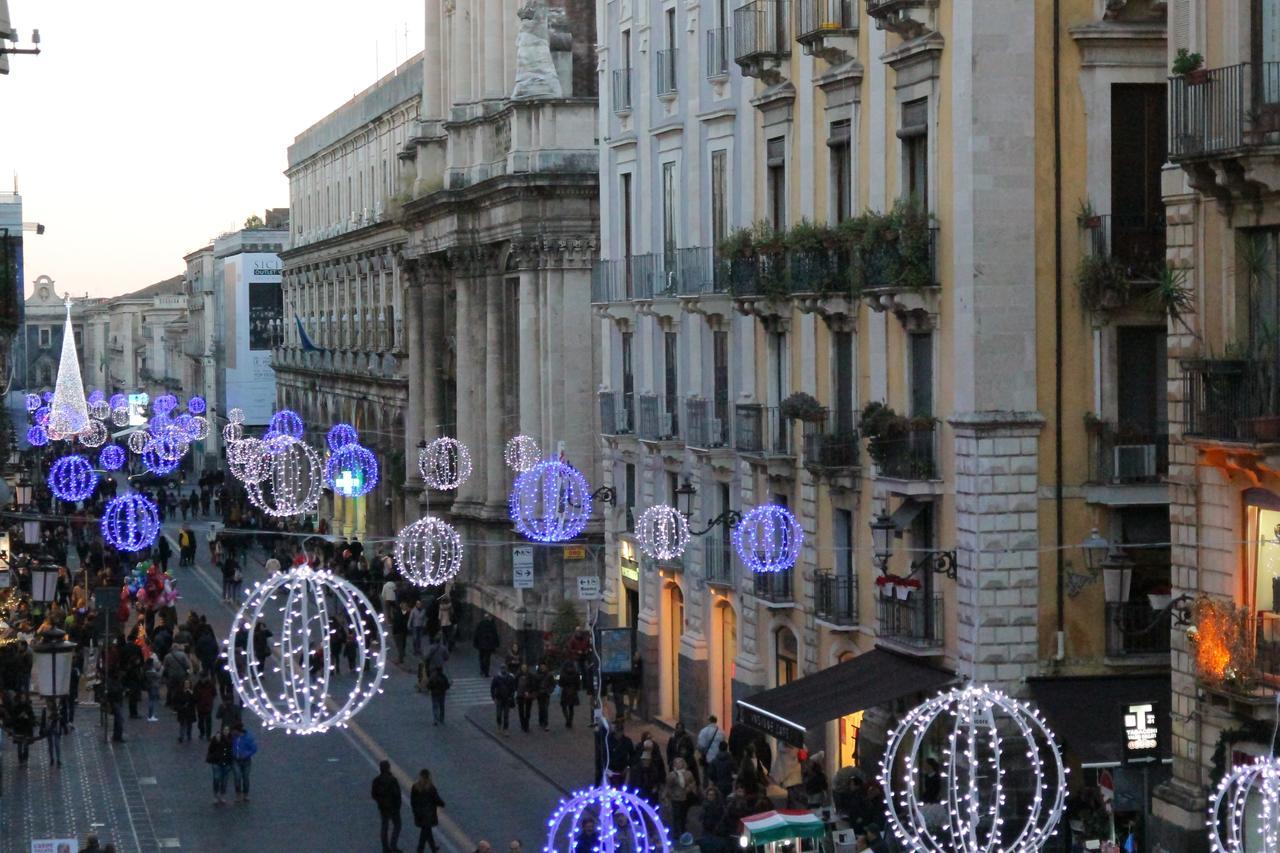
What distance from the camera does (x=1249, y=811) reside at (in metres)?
25.4

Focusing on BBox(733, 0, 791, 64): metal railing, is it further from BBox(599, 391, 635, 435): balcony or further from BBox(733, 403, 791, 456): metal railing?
BBox(599, 391, 635, 435): balcony

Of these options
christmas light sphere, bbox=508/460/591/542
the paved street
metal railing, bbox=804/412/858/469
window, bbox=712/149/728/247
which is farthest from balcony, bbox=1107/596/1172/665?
christmas light sphere, bbox=508/460/591/542

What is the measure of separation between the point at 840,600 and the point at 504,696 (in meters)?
11.1

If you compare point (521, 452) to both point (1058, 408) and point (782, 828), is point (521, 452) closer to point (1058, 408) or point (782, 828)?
point (1058, 408)

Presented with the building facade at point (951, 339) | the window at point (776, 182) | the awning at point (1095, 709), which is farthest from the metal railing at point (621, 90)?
the awning at point (1095, 709)

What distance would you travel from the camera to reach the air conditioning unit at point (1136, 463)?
104 feet

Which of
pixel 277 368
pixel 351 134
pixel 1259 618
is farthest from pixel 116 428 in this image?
pixel 1259 618

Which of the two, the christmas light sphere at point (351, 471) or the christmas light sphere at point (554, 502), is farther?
the christmas light sphere at point (351, 471)

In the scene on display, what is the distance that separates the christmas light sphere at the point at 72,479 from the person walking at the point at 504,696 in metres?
28.4

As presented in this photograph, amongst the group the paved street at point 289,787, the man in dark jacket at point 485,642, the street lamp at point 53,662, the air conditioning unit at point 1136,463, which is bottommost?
the paved street at point 289,787

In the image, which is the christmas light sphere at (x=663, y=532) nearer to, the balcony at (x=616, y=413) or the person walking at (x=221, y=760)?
the balcony at (x=616, y=413)

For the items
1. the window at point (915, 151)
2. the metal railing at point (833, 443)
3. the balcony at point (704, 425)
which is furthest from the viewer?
the balcony at point (704, 425)

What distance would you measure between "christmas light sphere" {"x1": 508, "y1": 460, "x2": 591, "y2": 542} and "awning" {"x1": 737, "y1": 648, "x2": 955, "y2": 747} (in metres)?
13.3

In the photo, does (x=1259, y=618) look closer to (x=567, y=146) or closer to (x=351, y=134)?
(x=567, y=146)
